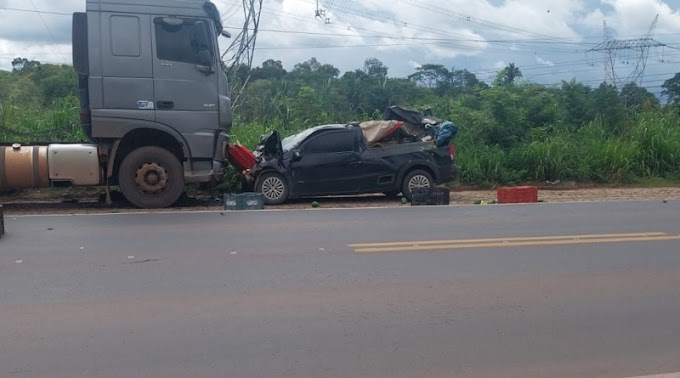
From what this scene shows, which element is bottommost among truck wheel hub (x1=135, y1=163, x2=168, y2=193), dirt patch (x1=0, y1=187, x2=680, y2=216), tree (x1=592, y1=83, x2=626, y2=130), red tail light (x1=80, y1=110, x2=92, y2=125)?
dirt patch (x1=0, y1=187, x2=680, y2=216)

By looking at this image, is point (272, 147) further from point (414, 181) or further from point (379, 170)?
point (414, 181)

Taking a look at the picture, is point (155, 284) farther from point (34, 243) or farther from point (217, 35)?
point (217, 35)

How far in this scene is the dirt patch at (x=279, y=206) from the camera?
1404cm

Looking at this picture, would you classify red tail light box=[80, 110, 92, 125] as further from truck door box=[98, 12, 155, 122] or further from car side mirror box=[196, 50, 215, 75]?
car side mirror box=[196, 50, 215, 75]

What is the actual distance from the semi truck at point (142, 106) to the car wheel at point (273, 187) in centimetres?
123

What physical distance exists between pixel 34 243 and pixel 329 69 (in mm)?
42415

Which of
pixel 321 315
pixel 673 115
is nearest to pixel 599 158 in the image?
pixel 673 115

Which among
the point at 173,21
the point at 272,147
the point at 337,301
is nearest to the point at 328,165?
the point at 272,147

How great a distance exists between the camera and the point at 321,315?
642 centimetres

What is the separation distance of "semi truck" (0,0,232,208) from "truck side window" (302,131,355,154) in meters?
1.99

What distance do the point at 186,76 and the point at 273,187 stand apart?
112 inches

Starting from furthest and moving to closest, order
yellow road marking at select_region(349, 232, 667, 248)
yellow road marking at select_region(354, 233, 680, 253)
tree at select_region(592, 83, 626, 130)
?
tree at select_region(592, 83, 626, 130)
yellow road marking at select_region(349, 232, 667, 248)
yellow road marking at select_region(354, 233, 680, 253)

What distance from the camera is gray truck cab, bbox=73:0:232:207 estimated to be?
509 inches

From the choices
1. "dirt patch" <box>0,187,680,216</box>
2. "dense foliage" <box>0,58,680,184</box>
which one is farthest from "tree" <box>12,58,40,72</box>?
"dirt patch" <box>0,187,680,216</box>
